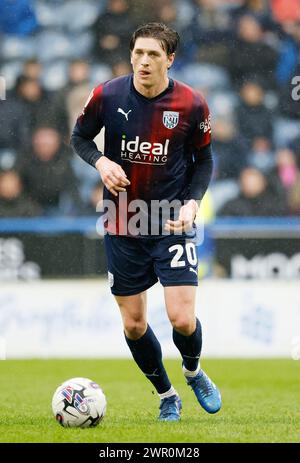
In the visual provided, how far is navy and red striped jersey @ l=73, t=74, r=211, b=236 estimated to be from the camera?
6.05 metres

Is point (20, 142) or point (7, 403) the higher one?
point (20, 142)

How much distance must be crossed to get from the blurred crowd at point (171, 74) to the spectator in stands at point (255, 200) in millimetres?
11

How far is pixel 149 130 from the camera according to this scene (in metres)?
6.05

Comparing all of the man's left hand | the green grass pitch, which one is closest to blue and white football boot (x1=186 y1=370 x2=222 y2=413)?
the green grass pitch

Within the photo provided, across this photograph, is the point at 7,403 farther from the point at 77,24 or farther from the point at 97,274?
the point at 77,24

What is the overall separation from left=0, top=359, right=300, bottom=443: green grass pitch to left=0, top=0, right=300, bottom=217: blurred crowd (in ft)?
6.51

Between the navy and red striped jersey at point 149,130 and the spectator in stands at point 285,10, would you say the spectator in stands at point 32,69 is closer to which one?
the spectator in stands at point 285,10

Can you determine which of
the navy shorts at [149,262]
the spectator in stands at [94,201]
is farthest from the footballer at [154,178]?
the spectator in stands at [94,201]

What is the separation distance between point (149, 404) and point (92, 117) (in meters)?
2.23

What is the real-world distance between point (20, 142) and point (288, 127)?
3.09 m

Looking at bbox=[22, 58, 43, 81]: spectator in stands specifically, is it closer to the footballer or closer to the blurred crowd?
the blurred crowd

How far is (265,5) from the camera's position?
1269cm

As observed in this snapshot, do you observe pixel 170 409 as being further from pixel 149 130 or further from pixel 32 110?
pixel 32 110
